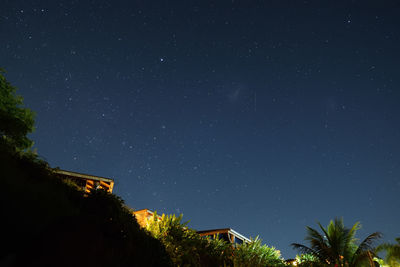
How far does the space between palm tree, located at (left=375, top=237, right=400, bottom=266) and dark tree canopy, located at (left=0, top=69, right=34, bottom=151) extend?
24032 millimetres

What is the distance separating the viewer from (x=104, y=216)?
714cm

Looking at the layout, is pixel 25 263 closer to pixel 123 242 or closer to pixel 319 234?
pixel 123 242

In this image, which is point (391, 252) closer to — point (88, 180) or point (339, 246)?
point (339, 246)

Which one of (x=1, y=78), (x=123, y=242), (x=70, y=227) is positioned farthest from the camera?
(x=1, y=78)

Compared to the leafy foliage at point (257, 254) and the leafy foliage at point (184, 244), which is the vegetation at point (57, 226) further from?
the leafy foliage at point (257, 254)

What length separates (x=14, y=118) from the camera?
14875 mm

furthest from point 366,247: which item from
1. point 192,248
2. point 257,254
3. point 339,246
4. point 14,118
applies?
point 14,118

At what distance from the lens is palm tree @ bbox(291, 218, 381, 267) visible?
53.0 ft

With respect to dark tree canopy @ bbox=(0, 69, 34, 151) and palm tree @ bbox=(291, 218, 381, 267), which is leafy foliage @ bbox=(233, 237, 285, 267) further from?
dark tree canopy @ bbox=(0, 69, 34, 151)

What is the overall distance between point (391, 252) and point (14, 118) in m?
25.8

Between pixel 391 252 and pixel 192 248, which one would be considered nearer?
pixel 192 248

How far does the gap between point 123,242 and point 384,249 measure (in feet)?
61.3

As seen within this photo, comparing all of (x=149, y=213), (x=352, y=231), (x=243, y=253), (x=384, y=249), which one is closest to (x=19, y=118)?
(x=149, y=213)

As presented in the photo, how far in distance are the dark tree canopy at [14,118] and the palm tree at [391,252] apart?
2403cm
